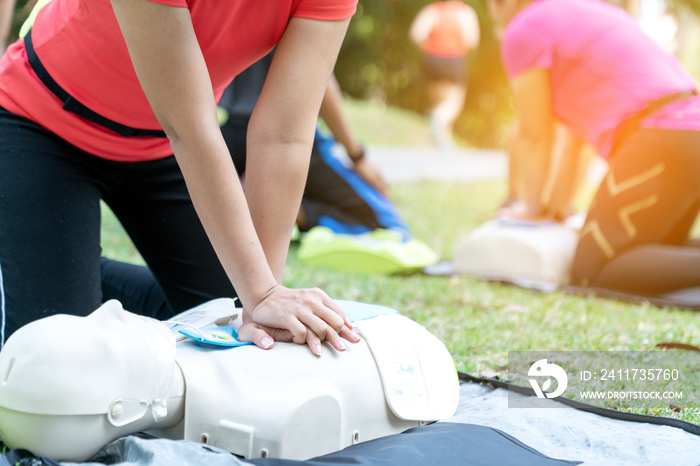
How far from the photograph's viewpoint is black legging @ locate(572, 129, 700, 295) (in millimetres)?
2963

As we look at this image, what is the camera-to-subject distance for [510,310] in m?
2.78

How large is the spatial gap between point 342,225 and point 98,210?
6.89ft

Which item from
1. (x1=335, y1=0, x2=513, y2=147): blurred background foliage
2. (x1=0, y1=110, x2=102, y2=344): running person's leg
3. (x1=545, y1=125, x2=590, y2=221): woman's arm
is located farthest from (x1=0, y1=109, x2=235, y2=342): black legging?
(x1=335, y1=0, x2=513, y2=147): blurred background foliage

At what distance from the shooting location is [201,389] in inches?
51.8

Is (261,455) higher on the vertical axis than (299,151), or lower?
lower

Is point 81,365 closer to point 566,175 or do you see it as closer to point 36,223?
point 36,223

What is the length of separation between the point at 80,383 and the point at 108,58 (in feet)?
2.67

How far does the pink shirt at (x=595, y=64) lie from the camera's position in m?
3.12

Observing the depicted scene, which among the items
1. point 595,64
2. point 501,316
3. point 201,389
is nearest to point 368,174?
point 595,64

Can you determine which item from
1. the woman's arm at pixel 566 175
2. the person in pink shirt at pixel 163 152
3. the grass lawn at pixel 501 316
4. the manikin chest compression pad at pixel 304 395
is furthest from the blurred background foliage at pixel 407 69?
the manikin chest compression pad at pixel 304 395

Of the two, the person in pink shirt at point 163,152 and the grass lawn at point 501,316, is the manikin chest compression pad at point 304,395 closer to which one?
the person in pink shirt at point 163,152

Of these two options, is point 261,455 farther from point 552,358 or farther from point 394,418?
point 552,358

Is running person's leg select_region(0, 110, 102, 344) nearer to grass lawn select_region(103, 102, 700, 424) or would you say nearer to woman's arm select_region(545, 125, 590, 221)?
grass lawn select_region(103, 102, 700, 424)

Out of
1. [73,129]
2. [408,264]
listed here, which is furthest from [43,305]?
[408,264]
